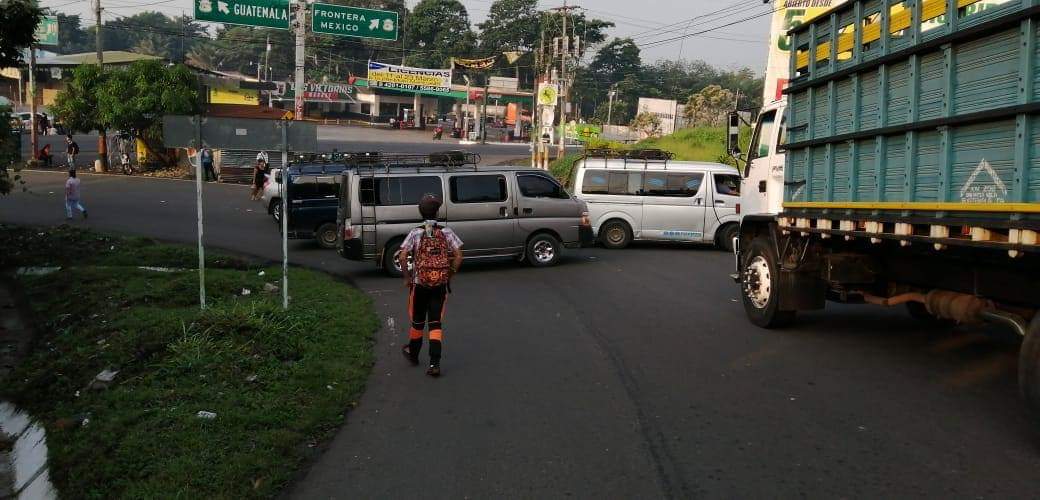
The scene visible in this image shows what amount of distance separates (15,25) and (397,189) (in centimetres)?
695

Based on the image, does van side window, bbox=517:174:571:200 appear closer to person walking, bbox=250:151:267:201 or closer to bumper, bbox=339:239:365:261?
bumper, bbox=339:239:365:261

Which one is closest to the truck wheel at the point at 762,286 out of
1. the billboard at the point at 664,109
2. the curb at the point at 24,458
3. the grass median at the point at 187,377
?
the grass median at the point at 187,377

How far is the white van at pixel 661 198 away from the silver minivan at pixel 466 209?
288 centimetres

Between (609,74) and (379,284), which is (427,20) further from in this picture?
(379,284)

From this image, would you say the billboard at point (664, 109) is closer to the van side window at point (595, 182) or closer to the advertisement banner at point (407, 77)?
the advertisement banner at point (407, 77)

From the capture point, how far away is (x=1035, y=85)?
5336mm

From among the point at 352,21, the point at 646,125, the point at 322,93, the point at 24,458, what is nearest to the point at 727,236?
the point at 352,21

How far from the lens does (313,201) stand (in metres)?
19.9

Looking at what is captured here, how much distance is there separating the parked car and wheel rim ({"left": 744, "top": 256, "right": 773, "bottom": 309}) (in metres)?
11.6

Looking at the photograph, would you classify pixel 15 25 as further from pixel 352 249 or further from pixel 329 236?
pixel 329 236

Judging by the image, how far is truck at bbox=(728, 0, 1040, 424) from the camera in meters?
5.62

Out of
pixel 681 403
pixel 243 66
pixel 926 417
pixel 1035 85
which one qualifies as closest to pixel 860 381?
pixel 926 417

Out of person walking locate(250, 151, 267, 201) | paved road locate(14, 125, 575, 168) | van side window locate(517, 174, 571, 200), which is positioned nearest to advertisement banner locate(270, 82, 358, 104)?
paved road locate(14, 125, 575, 168)

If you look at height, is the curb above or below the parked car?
below
